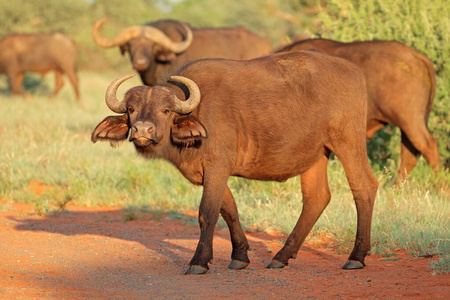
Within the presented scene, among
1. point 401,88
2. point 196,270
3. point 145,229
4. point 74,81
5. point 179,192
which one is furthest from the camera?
point 74,81

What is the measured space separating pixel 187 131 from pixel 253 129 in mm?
680

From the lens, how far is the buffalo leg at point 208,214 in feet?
19.4

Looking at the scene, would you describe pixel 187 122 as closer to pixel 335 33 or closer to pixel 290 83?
pixel 290 83

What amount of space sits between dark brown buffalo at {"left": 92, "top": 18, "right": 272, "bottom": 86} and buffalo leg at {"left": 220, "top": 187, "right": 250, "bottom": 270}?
25.1ft

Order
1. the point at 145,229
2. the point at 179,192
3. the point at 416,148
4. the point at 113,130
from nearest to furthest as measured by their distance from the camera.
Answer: the point at 113,130
the point at 145,229
the point at 416,148
the point at 179,192

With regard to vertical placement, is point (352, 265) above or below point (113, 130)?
below

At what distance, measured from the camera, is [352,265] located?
627 centimetres

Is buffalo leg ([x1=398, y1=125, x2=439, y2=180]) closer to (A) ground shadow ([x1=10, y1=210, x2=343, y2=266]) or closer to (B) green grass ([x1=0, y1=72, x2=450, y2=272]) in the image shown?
(B) green grass ([x1=0, y1=72, x2=450, y2=272])

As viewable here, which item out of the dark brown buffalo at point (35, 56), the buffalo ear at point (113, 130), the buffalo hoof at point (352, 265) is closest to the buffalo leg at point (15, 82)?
the dark brown buffalo at point (35, 56)

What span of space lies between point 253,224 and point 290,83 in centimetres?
251

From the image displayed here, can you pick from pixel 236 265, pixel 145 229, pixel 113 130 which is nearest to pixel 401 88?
pixel 145 229

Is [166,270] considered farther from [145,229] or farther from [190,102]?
[145,229]

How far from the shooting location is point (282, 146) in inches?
250

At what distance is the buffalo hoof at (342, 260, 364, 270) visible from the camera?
625 cm
